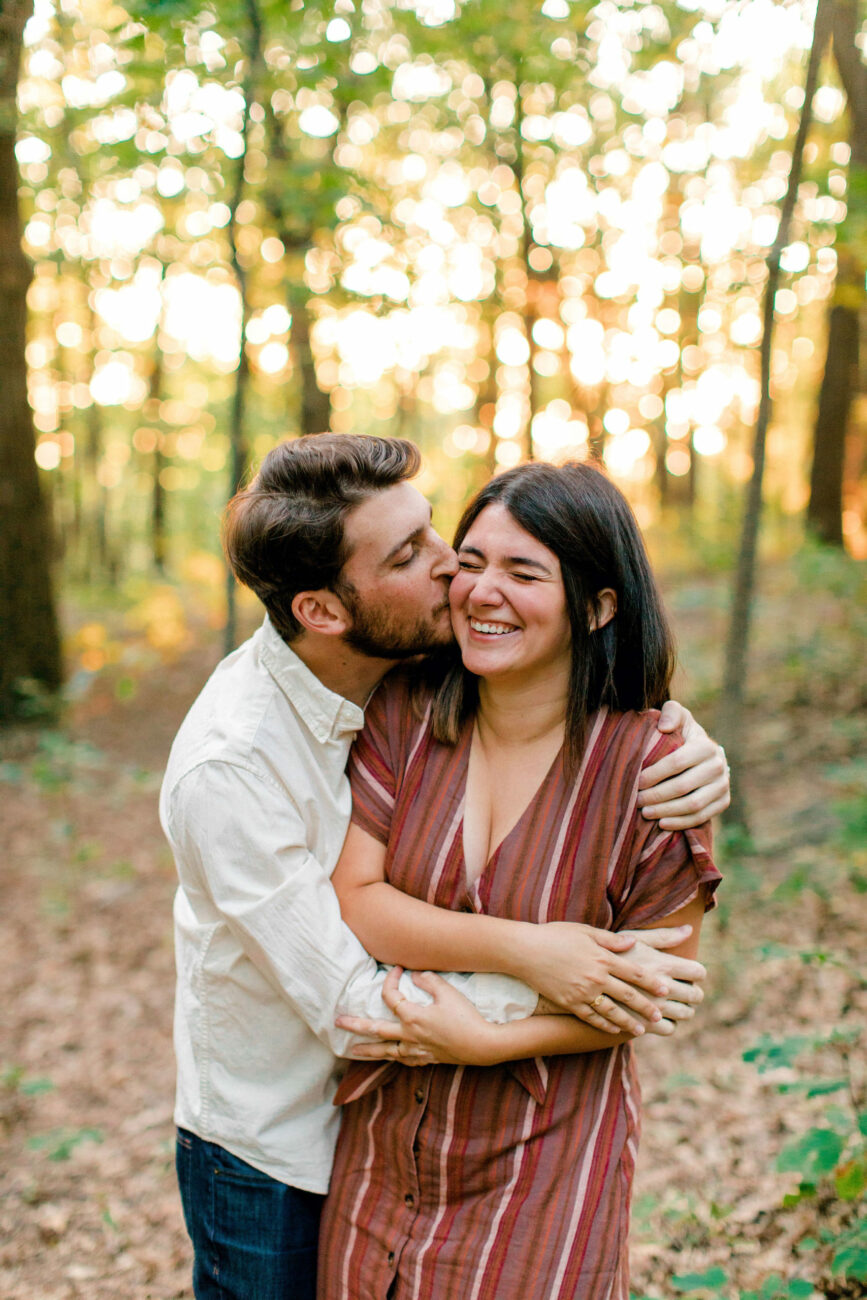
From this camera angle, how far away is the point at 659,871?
6.22ft

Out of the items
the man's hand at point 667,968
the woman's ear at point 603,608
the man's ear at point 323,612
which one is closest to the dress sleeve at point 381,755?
the man's ear at point 323,612

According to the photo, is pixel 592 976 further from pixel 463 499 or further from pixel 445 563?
pixel 463 499

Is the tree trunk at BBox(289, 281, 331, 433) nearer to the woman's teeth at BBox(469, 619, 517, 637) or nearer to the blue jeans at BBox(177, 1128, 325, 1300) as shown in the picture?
the woman's teeth at BBox(469, 619, 517, 637)

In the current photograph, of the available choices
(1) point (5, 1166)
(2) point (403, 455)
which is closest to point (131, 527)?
(1) point (5, 1166)

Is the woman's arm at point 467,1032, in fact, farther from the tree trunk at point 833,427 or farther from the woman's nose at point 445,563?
the tree trunk at point 833,427

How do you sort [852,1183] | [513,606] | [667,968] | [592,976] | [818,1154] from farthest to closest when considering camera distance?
[852,1183], [818,1154], [513,606], [667,968], [592,976]

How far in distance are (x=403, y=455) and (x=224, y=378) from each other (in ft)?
67.9

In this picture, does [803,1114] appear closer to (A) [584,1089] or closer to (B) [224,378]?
(A) [584,1089]

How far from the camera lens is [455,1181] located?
1875mm

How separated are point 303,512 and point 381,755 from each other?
0.57 meters

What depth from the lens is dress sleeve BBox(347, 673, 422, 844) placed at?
208 cm

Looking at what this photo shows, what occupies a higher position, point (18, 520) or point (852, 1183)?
point (18, 520)

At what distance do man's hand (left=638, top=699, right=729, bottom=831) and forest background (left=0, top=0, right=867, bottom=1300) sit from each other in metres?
0.49

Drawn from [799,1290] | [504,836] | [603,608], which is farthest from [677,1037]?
[603,608]
